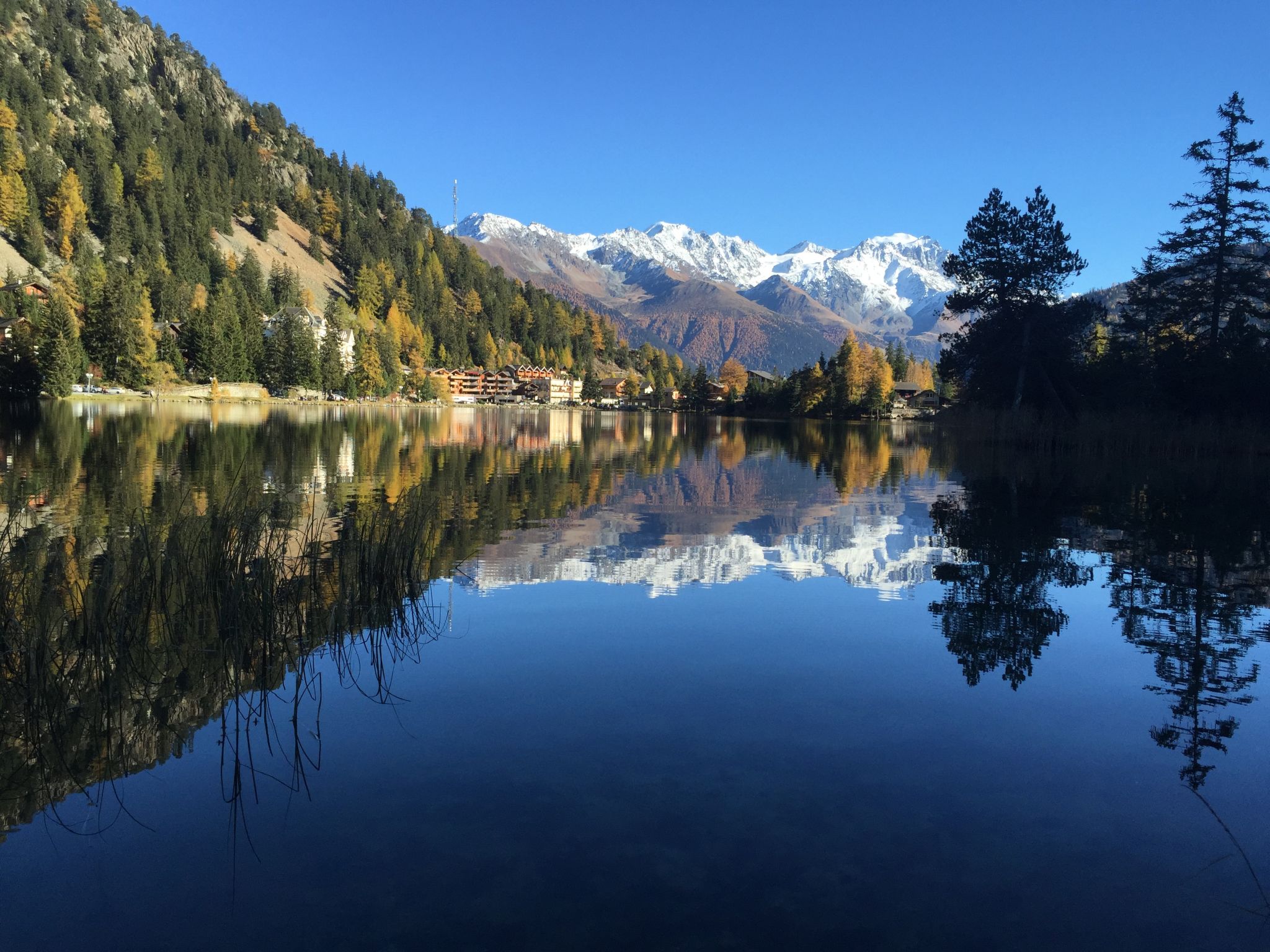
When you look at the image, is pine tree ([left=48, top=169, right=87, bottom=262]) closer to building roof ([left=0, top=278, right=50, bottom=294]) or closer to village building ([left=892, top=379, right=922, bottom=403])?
building roof ([left=0, top=278, right=50, bottom=294])

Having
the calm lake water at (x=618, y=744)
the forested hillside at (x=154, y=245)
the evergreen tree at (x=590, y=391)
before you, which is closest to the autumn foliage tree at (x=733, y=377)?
the evergreen tree at (x=590, y=391)

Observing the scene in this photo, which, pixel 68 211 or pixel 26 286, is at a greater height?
pixel 68 211

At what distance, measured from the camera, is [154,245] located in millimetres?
134375

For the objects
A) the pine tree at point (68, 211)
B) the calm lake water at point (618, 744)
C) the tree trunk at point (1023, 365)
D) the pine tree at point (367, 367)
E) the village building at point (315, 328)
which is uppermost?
the pine tree at point (68, 211)

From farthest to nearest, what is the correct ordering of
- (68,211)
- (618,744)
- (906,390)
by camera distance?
(906,390) < (68,211) < (618,744)

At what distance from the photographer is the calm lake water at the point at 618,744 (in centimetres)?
476

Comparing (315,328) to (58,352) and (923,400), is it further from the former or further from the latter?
(923,400)

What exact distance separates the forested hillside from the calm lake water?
2953 inches

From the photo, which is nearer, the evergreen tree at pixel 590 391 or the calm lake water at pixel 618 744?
the calm lake water at pixel 618 744

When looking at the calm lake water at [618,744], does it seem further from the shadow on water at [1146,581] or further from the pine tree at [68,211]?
the pine tree at [68,211]

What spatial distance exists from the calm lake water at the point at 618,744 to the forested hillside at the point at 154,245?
75.0 metres

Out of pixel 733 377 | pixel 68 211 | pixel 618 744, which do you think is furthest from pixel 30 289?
pixel 733 377

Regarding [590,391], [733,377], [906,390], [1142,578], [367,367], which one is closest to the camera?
[1142,578]

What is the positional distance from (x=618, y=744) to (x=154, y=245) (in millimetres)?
154778
